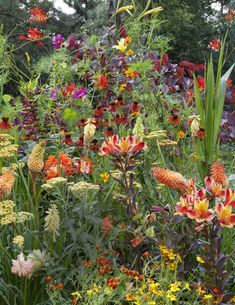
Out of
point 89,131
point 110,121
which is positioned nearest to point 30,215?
point 89,131

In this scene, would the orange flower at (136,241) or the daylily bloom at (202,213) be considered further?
the orange flower at (136,241)

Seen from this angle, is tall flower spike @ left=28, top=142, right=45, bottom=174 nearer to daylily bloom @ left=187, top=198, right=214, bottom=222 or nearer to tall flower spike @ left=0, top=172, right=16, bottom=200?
tall flower spike @ left=0, top=172, right=16, bottom=200

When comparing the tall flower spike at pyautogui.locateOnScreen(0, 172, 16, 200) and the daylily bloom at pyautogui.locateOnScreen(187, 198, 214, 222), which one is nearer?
the daylily bloom at pyautogui.locateOnScreen(187, 198, 214, 222)

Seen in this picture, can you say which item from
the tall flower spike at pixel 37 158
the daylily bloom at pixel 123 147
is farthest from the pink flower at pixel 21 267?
the daylily bloom at pixel 123 147

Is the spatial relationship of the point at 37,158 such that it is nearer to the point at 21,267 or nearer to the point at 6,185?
the point at 6,185

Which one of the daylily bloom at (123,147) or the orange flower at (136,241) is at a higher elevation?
the daylily bloom at (123,147)

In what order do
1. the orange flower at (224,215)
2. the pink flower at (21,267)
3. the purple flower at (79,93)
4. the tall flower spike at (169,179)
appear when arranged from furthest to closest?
the purple flower at (79,93) → the tall flower spike at (169,179) → the pink flower at (21,267) → the orange flower at (224,215)

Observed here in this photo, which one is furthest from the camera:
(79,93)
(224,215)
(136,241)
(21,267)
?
(79,93)

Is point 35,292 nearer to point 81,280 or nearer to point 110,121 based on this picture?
point 81,280

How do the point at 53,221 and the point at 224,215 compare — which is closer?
the point at 224,215

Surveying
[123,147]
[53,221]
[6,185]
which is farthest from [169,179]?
[6,185]

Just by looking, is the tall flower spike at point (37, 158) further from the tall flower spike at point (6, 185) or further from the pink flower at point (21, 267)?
the pink flower at point (21, 267)

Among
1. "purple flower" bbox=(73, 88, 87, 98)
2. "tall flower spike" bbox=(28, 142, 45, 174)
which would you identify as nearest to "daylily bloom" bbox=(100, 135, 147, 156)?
"tall flower spike" bbox=(28, 142, 45, 174)

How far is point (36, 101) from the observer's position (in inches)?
139
